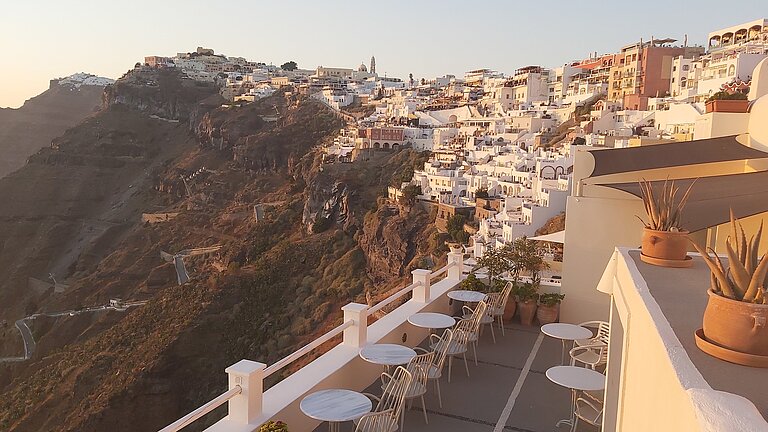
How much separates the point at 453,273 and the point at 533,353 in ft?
6.85

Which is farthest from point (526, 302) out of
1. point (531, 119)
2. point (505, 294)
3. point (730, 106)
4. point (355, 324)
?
point (531, 119)

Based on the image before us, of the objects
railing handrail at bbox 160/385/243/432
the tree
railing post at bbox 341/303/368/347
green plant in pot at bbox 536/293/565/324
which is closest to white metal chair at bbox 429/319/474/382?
railing post at bbox 341/303/368/347

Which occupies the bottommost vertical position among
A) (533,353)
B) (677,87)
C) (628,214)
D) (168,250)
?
(168,250)

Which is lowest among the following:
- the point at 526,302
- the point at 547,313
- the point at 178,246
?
the point at 178,246

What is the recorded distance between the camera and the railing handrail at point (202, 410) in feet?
10.9

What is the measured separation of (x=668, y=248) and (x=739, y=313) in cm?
159

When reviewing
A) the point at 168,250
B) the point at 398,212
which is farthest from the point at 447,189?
the point at 168,250

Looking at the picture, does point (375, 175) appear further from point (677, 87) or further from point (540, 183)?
point (677, 87)

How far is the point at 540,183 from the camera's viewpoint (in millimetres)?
28203

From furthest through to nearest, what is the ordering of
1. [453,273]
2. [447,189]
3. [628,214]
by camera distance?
[447,189] < [453,273] < [628,214]

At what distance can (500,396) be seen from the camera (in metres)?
5.20

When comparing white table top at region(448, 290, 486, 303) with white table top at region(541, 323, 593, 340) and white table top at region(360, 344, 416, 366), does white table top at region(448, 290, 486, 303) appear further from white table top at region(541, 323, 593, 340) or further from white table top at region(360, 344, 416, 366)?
white table top at region(360, 344, 416, 366)

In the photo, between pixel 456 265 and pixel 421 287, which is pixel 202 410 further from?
pixel 456 265

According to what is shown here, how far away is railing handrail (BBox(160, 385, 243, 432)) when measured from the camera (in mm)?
3336
